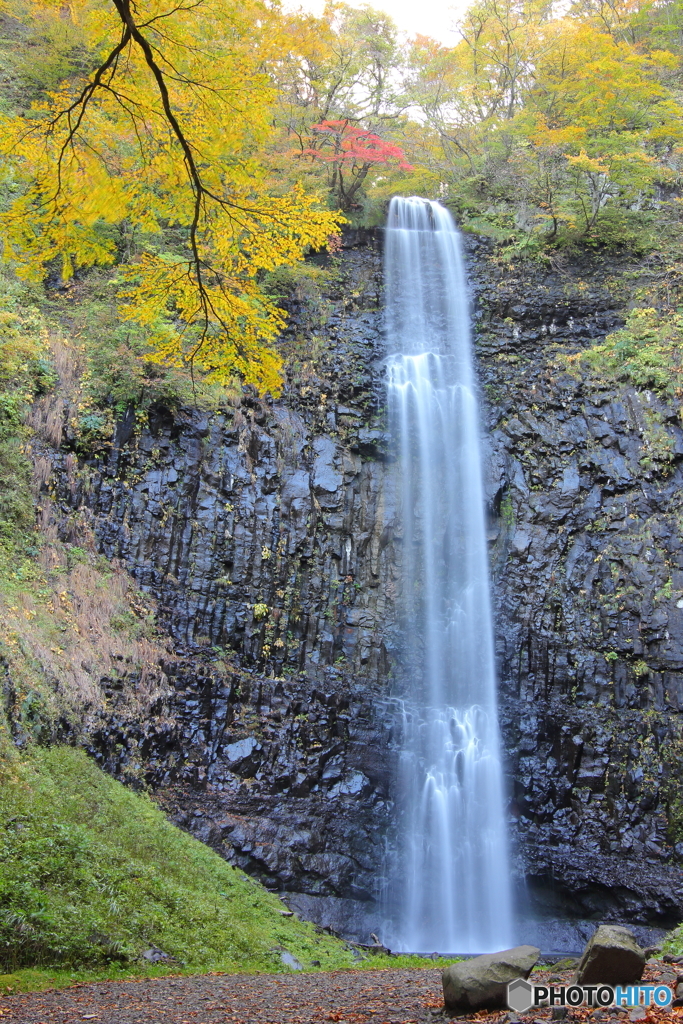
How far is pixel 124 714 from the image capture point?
9195 millimetres

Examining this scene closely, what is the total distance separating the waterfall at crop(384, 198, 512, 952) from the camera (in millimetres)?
10367

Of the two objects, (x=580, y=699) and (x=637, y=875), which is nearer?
(x=637, y=875)

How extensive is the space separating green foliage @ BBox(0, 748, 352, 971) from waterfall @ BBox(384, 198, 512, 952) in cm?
272

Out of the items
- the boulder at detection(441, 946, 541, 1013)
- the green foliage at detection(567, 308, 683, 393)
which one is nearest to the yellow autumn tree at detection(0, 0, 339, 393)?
the boulder at detection(441, 946, 541, 1013)

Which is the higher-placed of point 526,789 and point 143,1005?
point 526,789

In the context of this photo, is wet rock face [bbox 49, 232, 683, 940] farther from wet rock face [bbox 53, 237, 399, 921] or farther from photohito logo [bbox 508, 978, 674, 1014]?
photohito logo [bbox 508, 978, 674, 1014]

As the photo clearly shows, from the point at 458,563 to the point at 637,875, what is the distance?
238 inches

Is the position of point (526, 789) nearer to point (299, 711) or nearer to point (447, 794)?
point (447, 794)

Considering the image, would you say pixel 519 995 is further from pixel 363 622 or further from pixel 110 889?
pixel 363 622

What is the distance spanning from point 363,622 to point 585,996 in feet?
29.6

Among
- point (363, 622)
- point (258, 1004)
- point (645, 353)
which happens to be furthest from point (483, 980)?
point (645, 353)

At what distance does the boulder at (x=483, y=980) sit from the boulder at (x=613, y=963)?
0.33m

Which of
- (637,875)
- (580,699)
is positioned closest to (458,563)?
(580,699)

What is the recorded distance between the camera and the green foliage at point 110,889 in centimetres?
528
